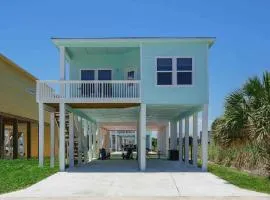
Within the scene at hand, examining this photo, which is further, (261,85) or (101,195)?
(261,85)

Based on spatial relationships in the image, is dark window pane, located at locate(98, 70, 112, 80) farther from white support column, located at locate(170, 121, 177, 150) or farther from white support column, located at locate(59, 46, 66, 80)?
white support column, located at locate(170, 121, 177, 150)

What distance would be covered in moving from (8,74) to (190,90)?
14.5m

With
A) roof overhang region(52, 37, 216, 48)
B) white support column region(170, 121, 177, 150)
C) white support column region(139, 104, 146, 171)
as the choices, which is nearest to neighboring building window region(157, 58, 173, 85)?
roof overhang region(52, 37, 216, 48)

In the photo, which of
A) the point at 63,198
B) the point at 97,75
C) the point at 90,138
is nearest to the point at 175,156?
the point at 90,138

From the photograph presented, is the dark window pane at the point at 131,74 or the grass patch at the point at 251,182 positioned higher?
the dark window pane at the point at 131,74

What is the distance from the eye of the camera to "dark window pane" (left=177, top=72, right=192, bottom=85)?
22.4 m

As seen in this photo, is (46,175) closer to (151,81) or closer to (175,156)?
(151,81)

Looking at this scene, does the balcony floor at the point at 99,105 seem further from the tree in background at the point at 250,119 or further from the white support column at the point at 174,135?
the white support column at the point at 174,135

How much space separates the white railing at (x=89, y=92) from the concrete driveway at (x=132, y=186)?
12.1ft

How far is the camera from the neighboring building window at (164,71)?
22.4 meters

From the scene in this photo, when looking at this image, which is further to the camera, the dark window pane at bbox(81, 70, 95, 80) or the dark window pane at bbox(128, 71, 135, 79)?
the dark window pane at bbox(81, 70, 95, 80)

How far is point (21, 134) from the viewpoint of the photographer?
161 feet

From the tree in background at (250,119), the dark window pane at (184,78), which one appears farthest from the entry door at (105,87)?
the tree in background at (250,119)

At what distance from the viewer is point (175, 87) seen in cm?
2234
